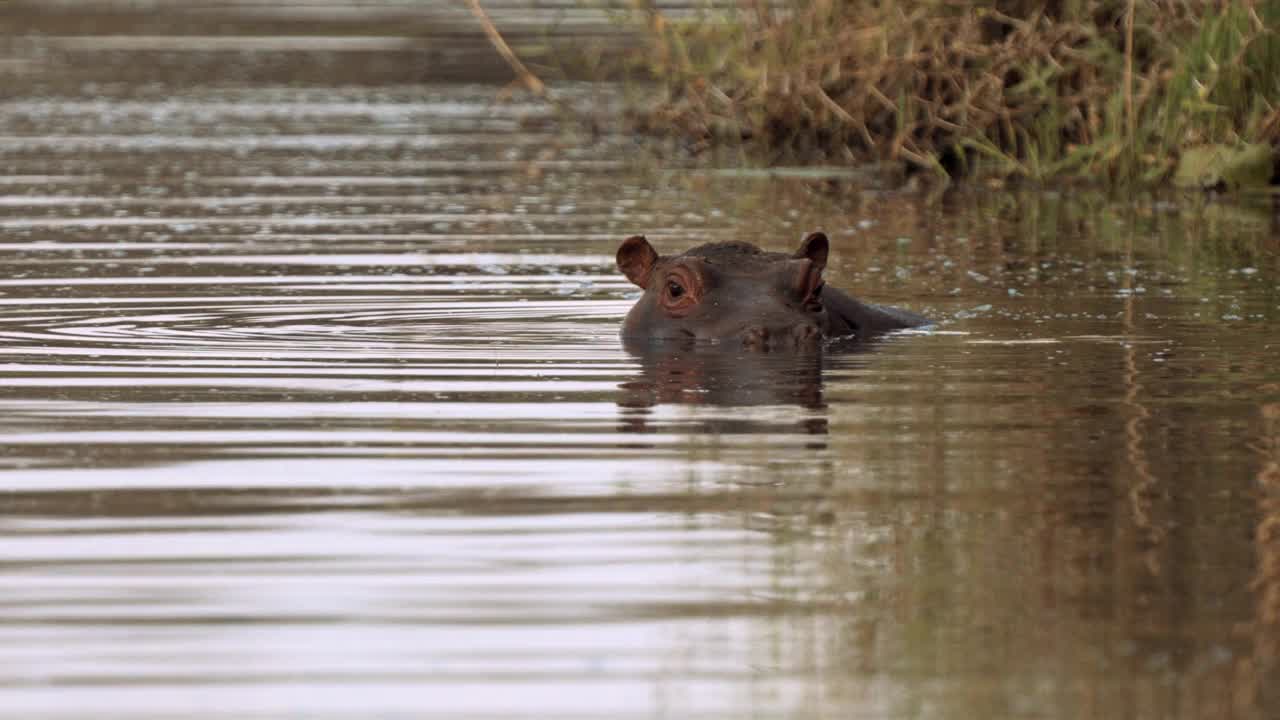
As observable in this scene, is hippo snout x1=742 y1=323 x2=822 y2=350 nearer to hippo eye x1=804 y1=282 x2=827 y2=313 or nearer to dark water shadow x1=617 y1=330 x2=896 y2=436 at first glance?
dark water shadow x1=617 y1=330 x2=896 y2=436

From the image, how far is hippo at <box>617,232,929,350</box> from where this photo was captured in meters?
10.5

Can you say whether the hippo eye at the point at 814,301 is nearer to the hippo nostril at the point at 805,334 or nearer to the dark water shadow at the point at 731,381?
the dark water shadow at the point at 731,381

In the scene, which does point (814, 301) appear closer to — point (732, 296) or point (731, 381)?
point (732, 296)

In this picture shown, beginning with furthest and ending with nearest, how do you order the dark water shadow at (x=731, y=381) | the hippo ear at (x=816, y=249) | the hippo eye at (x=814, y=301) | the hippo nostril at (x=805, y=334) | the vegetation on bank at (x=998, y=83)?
1. the vegetation on bank at (x=998, y=83)
2. the hippo ear at (x=816, y=249)
3. the hippo eye at (x=814, y=301)
4. the hippo nostril at (x=805, y=334)
5. the dark water shadow at (x=731, y=381)

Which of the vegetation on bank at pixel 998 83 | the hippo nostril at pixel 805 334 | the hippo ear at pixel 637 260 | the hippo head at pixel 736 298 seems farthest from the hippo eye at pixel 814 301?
the vegetation on bank at pixel 998 83

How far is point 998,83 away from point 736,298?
873 centimetres

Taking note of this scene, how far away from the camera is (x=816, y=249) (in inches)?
432

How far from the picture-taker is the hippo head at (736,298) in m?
10.5

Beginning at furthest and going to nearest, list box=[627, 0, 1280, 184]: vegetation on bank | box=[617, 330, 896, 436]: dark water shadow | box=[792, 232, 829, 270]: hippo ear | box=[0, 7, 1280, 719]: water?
box=[627, 0, 1280, 184]: vegetation on bank → box=[792, 232, 829, 270]: hippo ear → box=[617, 330, 896, 436]: dark water shadow → box=[0, 7, 1280, 719]: water

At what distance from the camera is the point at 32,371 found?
997 cm

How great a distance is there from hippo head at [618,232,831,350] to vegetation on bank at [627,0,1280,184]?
23.1 ft

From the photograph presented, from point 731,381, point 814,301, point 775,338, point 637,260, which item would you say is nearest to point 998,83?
point 637,260

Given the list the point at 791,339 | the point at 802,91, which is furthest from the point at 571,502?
the point at 802,91

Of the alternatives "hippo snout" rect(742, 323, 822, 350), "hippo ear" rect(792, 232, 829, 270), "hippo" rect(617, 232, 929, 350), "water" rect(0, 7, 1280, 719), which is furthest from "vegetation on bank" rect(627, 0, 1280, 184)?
"hippo snout" rect(742, 323, 822, 350)
